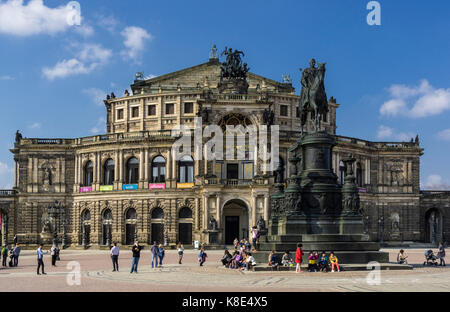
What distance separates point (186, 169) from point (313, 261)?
5011 cm

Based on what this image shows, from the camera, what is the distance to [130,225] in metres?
78.6

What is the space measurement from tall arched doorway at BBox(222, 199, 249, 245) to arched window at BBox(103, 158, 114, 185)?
16.3m

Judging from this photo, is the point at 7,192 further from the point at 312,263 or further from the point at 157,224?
the point at 312,263

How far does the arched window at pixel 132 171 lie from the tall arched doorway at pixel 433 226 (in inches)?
1640

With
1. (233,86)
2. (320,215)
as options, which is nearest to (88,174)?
(233,86)

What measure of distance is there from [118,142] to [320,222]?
52.3 metres

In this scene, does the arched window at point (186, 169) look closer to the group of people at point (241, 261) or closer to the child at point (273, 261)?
the group of people at point (241, 261)

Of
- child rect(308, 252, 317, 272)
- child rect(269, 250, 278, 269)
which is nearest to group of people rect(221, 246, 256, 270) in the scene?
child rect(269, 250, 278, 269)

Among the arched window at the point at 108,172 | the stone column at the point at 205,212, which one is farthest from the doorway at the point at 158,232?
the arched window at the point at 108,172

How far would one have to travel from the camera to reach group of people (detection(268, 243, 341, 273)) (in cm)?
2806

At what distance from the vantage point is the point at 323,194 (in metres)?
31.0

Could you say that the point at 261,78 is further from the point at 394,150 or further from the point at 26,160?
the point at 26,160

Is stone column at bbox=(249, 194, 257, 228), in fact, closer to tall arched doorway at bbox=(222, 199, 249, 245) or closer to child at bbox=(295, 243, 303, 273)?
tall arched doorway at bbox=(222, 199, 249, 245)
